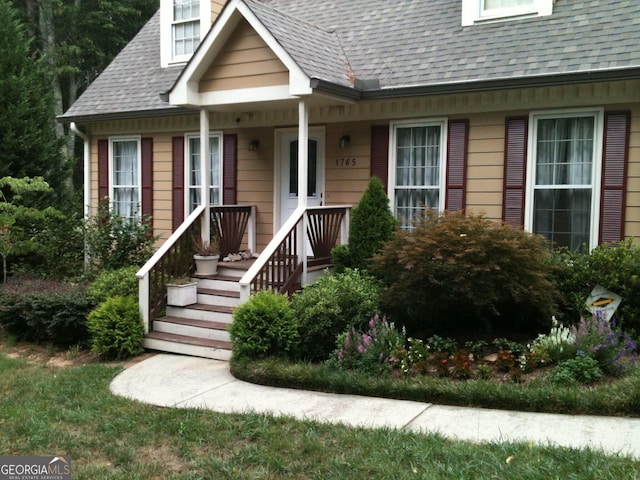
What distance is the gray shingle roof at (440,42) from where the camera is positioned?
7562 millimetres

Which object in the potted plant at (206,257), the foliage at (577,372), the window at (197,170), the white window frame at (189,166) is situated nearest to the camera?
the foliage at (577,372)

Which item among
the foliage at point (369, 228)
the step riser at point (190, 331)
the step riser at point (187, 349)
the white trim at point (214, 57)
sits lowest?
the step riser at point (187, 349)

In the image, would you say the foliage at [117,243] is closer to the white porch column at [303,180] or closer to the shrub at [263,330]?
the white porch column at [303,180]

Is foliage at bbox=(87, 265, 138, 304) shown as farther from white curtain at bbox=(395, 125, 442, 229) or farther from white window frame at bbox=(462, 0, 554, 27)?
white window frame at bbox=(462, 0, 554, 27)

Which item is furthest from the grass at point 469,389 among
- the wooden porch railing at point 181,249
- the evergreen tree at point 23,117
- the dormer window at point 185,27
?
the evergreen tree at point 23,117

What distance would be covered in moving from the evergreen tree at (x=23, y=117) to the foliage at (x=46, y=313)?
3.90 metres

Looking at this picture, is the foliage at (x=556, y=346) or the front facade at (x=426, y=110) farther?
the front facade at (x=426, y=110)

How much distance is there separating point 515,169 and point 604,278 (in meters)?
2.01

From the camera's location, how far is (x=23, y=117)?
12.1 m

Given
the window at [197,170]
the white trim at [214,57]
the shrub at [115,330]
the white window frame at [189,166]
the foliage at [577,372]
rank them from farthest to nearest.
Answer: the window at [197,170] → the white window frame at [189,166] → the white trim at [214,57] → the shrub at [115,330] → the foliage at [577,372]

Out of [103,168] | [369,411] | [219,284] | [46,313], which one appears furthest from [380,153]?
[103,168]

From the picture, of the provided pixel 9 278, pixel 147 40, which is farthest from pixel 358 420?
pixel 147 40

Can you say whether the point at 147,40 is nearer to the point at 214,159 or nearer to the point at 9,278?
the point at 214,159

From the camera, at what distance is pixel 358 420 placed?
16.2 feet
